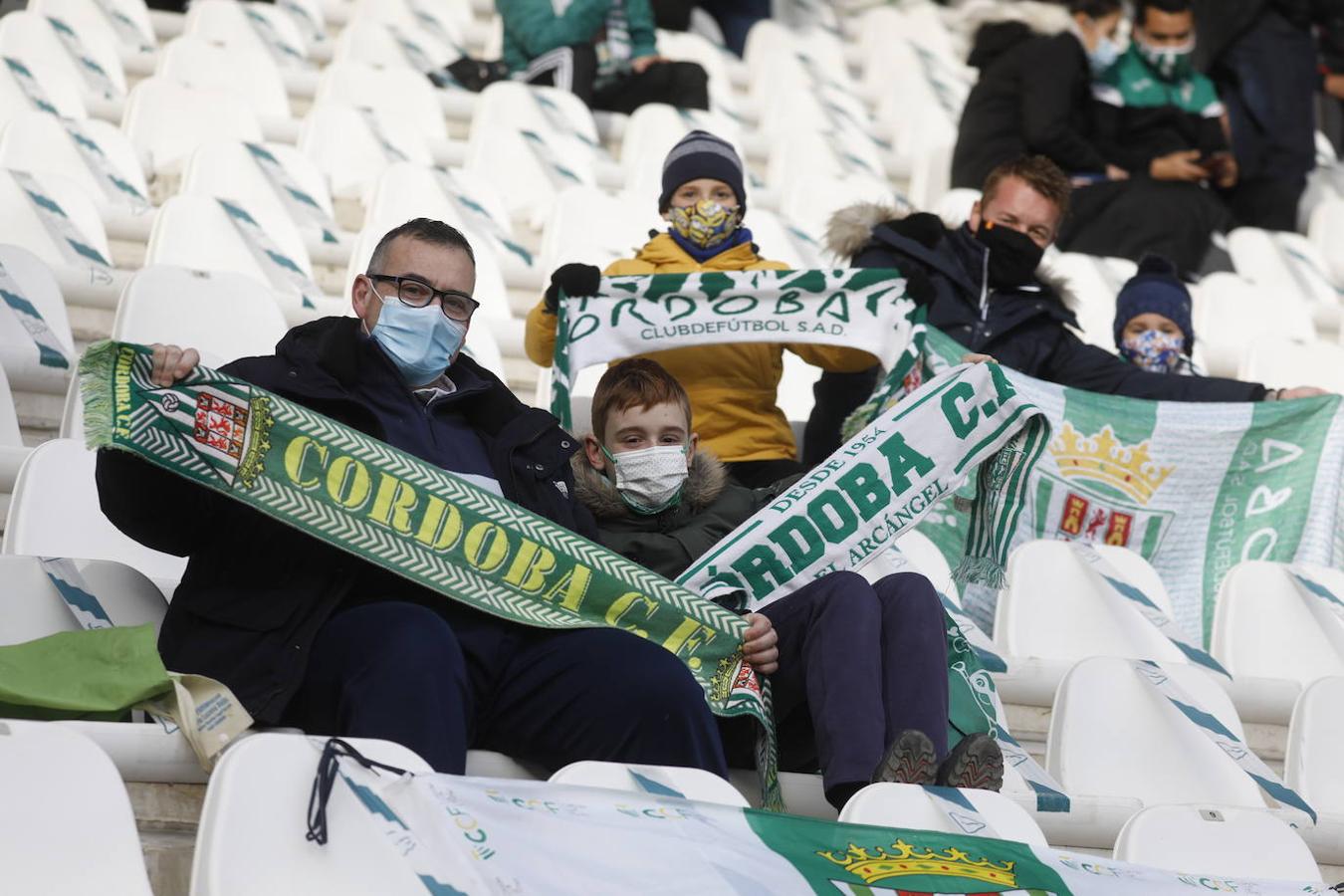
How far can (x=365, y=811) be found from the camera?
2.18m

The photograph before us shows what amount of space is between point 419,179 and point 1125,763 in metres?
2.67

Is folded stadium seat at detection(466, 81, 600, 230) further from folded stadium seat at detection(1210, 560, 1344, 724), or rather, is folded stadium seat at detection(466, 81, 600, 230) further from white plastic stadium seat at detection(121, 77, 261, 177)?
folded stadium seat at detection(1210, 560, 1344, 724)

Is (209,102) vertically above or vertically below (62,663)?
above

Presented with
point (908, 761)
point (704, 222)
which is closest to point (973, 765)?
point (908, 761)

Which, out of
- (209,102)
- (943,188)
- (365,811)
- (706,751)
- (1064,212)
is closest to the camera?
(365,811)

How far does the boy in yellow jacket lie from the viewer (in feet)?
13.2

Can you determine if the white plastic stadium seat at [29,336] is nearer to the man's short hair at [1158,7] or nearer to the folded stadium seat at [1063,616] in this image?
the folded stadium seat at [1063,616]

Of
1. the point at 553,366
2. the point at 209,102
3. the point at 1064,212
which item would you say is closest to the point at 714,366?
the point at 553,366

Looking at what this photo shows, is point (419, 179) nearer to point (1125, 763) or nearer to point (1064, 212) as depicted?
point (1064, 212)


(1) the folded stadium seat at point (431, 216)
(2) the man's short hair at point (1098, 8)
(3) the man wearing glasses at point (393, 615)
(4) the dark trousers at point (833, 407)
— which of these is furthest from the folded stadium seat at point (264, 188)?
(2) the man's short hair at point (1098, 8)

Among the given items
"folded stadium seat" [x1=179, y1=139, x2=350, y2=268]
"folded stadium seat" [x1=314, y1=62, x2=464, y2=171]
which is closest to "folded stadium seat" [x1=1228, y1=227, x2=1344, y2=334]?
"folded stadium seat" [x1=314, y1=62, x2=464, y2=171]

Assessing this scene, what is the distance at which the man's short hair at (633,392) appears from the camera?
3287 mm

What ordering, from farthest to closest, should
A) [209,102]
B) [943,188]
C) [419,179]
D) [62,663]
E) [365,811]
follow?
[943,188] < [209,102] < [419,179] < [62,663] < [365,811]

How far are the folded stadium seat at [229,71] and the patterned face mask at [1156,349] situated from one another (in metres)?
2.76
